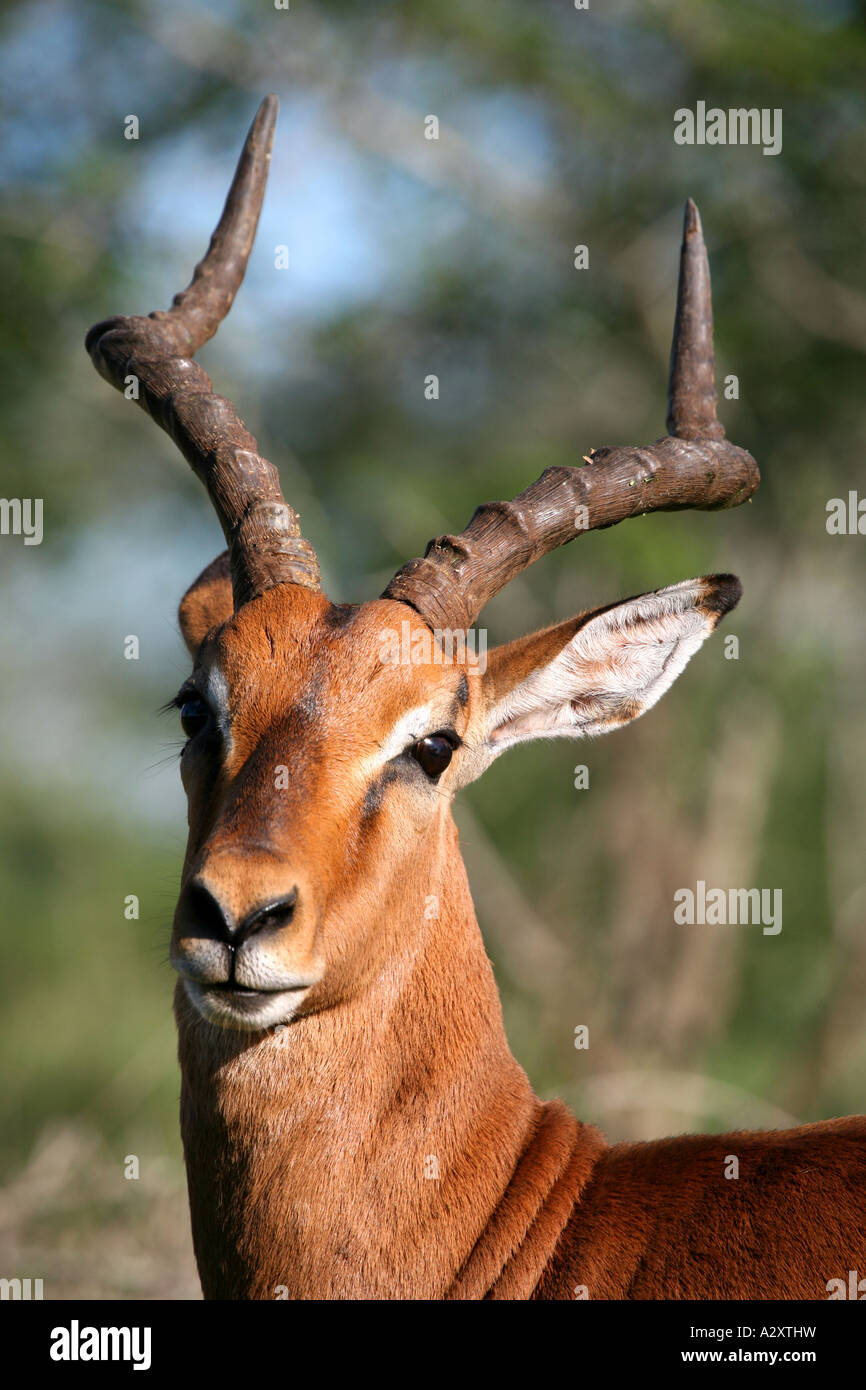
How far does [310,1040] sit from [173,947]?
28.3 inches

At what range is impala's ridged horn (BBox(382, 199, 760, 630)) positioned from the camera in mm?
5785

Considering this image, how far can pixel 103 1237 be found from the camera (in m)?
9.35

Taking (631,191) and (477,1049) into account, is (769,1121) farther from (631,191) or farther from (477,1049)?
(631,191)

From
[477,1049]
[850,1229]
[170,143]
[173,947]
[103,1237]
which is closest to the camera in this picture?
[173,947]

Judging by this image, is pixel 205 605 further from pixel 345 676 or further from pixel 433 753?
pixel 433 753

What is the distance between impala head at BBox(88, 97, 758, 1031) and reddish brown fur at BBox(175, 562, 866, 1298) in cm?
2

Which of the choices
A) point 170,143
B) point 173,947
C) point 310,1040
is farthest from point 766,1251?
point 170,143

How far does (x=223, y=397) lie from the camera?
6.36m

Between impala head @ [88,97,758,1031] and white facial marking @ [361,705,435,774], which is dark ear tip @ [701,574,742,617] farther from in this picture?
white facial marking @ [361,705,435,774]

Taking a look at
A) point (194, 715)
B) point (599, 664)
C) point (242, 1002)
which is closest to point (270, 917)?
point (242, 1002)

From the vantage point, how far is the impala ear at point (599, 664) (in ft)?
19.2

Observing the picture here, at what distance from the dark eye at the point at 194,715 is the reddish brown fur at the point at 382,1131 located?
0.71 feet

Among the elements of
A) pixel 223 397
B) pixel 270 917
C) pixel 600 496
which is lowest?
pixel 270 917

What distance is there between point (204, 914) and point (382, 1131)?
120cm
